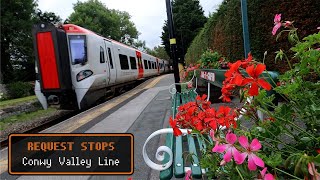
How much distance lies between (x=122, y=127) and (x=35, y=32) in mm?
5390

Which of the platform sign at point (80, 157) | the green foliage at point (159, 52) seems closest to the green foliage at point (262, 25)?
the platform sign at point (80, 157)

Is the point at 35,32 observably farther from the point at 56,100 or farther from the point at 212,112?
the point at 212,112

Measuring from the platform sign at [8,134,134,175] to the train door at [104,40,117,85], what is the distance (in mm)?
7224

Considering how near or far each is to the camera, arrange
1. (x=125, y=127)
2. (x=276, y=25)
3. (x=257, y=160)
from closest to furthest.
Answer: (x=257, y=160), (x=276, y=25), (x=125, y=127)

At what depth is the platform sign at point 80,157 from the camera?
3.48 m

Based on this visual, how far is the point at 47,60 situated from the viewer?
9633 mm

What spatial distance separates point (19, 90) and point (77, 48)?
17581mm

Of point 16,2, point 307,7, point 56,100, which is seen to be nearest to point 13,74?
point 16,2

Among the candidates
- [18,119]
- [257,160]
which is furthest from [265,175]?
[18,119]

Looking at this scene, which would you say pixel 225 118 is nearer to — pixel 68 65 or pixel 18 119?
pixel 68 65

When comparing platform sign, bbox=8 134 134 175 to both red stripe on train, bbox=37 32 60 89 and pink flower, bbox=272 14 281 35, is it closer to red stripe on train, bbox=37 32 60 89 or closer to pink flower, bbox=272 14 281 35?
pink flower, bbox=272 14 281 35

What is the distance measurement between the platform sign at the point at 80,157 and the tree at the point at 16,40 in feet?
98.5

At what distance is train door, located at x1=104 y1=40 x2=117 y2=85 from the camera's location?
1206cm

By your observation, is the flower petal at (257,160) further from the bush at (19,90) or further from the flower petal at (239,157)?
the bush at (19,90)
